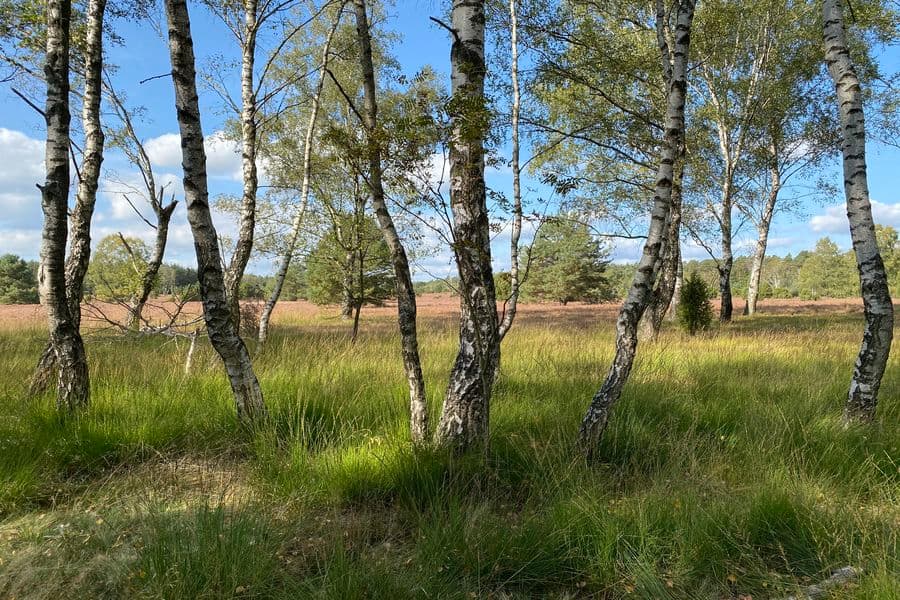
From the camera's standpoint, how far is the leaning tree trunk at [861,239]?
13.2 feet

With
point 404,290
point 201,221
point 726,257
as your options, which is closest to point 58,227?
point 201,221

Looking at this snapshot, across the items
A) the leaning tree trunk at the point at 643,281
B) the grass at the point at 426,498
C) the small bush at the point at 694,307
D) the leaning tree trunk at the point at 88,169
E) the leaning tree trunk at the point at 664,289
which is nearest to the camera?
the grass at the point at 426,498

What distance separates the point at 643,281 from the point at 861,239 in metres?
2.34

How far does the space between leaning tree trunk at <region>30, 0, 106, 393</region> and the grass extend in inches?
44.7

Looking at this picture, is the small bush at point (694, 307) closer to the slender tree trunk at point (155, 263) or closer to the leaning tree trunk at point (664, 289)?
the leaning tree trunk at point (664, 289)

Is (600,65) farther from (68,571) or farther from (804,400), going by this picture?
(68,571)

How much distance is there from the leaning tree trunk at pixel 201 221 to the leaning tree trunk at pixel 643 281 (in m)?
2.77

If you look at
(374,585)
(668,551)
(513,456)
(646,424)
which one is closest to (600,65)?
(646,424)

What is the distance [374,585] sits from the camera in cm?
201

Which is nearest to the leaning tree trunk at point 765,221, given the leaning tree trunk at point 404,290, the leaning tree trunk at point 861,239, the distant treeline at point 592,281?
the distant treeline at point 592,281

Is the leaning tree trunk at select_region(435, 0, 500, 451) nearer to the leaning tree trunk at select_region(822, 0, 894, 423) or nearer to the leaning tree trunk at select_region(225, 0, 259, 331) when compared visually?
the leaning tree trunk at select_region(822, 0, 894, 423)

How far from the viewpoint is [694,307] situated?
11.9 meters

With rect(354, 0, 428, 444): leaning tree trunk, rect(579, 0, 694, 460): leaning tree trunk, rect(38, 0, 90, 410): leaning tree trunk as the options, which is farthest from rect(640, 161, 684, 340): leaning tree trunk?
rect(38, 0, 90, 410): leaning tree trunk

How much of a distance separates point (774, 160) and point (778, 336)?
33.3 feet
